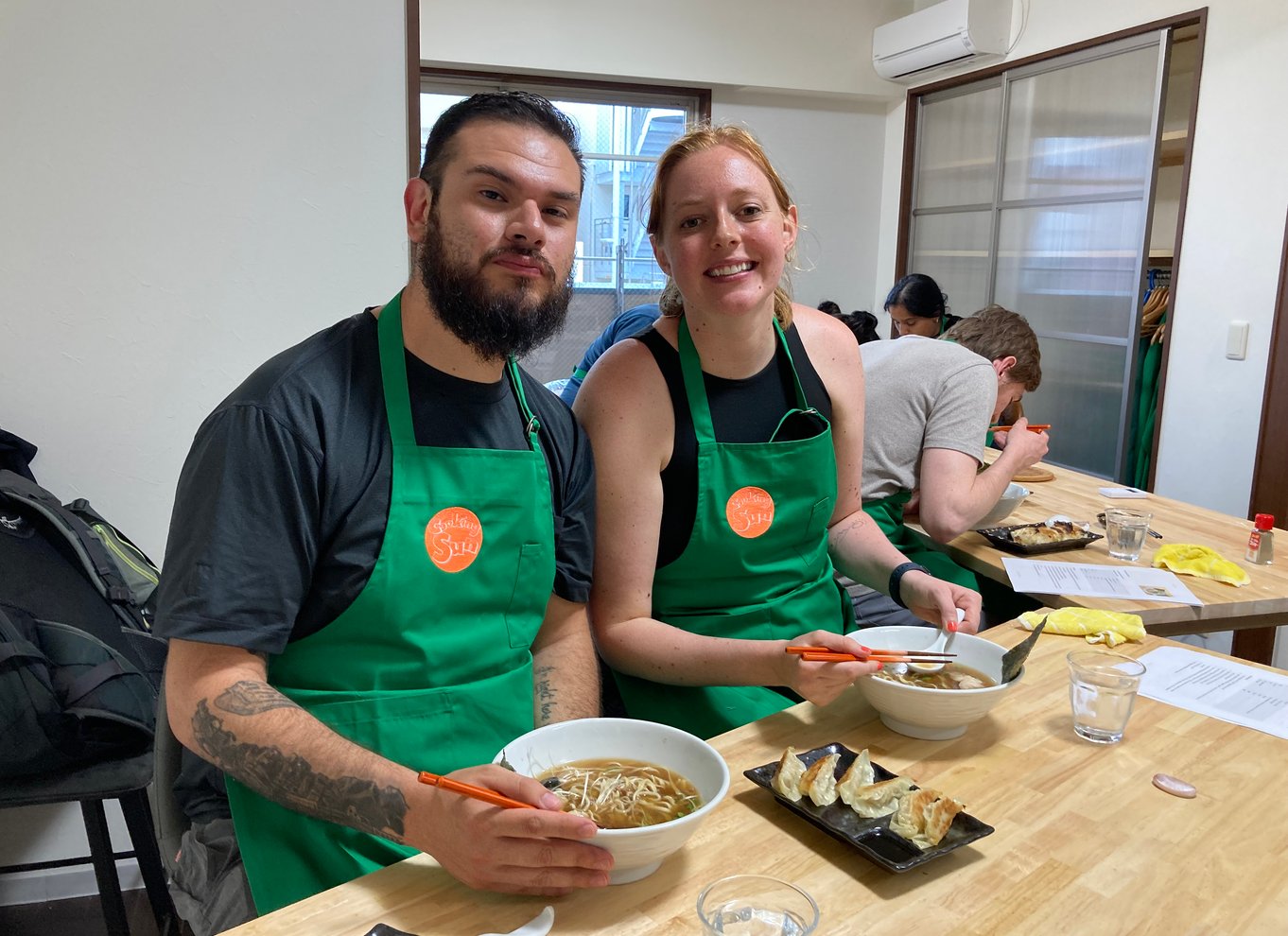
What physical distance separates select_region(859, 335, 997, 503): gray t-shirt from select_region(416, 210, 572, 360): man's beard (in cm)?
128

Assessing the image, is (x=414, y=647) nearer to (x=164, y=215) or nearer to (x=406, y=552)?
(x=406, y=552)

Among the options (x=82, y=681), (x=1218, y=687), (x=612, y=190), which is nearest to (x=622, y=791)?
(x=1218, y=687)

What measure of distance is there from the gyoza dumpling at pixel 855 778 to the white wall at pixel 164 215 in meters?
1.61

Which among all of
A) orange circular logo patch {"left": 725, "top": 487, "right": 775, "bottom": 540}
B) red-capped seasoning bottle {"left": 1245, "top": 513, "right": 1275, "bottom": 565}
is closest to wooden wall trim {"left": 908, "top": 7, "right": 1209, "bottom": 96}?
red-capped seasoning bottle {"left": 1245, "top": 513, "right": 1275, "bottom": 565}

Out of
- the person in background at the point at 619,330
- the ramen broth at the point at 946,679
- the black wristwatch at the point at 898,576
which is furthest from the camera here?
the person in background at the point at 619,330

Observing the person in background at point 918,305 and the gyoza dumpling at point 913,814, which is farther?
the person in background at point 918,305

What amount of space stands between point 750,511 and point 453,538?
1.96ft

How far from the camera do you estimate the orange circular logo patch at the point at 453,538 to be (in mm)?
1259

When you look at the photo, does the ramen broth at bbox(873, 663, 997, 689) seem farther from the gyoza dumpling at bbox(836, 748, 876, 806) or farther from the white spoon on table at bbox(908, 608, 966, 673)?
the gyoza dumpling at bbox(836, 748, 876, 806)

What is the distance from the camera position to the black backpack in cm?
164

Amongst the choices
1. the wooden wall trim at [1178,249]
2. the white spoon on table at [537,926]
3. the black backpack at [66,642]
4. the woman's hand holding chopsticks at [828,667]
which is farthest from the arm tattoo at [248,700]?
the wooden wall trim at [1178,249]

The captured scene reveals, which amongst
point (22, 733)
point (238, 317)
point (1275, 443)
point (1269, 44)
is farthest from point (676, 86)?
point (22, 733)

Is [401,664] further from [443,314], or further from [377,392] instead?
[443,314]

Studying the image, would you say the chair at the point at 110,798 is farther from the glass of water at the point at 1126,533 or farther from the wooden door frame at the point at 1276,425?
the wooden door frame at the point at 1276,425
